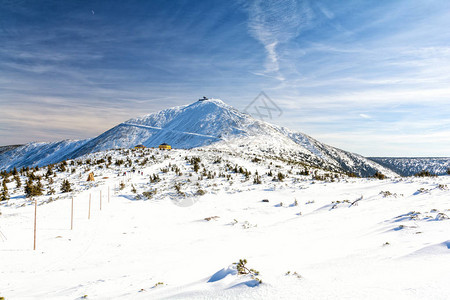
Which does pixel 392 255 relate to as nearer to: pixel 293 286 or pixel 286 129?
pixel 293 286

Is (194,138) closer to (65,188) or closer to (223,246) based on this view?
(65,188)

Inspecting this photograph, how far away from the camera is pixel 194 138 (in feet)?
295

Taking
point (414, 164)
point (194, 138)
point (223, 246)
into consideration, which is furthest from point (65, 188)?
point (414, 164)

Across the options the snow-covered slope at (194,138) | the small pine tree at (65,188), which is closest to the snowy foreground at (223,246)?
the small pine tree at (65,188)

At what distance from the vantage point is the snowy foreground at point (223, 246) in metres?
3.91

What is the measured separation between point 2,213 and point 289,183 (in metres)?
25.2

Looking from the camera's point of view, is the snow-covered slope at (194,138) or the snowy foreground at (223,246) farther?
the snow-covered slope at (194,138)

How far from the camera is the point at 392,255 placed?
479 cm

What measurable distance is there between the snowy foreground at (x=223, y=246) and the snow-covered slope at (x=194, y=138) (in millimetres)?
56632

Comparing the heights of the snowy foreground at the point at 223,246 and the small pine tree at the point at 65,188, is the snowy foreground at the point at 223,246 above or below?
below

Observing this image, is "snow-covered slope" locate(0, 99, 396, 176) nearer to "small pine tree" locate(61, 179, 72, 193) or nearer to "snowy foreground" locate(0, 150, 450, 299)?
"small pine tree" locate(61, 179, 72, 193)

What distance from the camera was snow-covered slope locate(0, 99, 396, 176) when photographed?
86000 millimetres

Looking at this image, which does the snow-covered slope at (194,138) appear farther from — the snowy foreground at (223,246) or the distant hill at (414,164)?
the snowy foreground at (223,246)

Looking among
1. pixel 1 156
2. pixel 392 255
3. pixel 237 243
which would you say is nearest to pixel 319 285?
pixel 392 255
